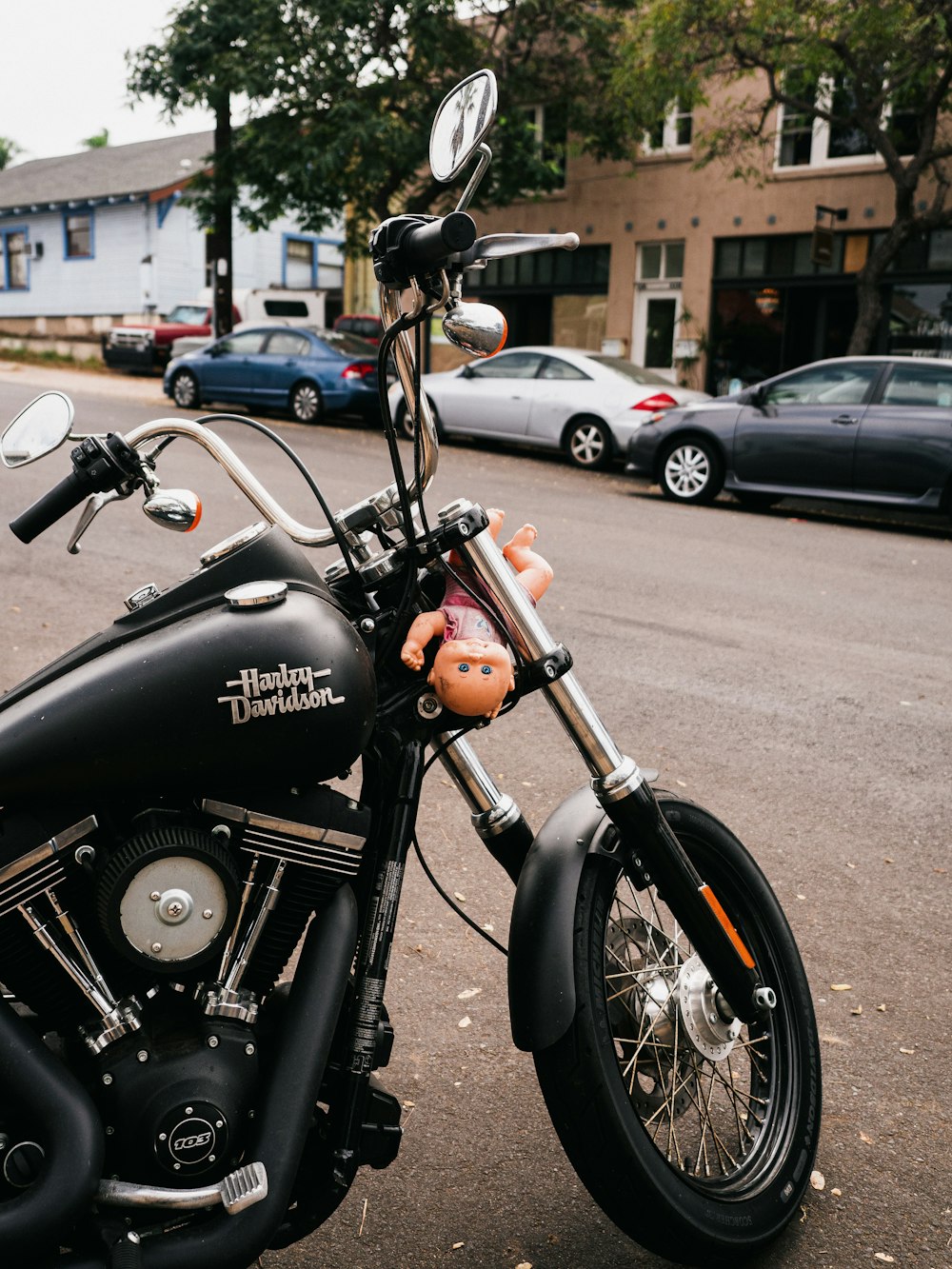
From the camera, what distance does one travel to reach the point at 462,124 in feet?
6.37

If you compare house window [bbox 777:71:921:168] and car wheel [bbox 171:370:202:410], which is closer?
house window [bbox 777:71:921:168]

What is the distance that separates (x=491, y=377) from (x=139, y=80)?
9607mm

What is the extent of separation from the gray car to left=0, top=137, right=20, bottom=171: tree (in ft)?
181

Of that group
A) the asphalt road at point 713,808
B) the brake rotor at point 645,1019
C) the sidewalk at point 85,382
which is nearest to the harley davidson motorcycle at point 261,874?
the brake rotor at point 645,1019

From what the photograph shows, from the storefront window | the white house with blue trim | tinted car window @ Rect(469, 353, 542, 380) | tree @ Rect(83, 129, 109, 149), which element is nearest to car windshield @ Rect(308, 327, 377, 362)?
tinted car window @ Rect(469, 353, 542, 380)

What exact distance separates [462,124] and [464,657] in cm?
A: 83

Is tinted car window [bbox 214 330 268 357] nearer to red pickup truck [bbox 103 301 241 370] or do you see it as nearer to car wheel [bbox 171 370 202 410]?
car wheel [bbox 171 370 202 410]

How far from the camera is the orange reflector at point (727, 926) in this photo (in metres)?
2.44

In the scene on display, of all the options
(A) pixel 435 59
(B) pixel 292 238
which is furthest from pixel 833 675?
(B) pixel 292 238

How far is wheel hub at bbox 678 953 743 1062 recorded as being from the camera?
8.39 ft

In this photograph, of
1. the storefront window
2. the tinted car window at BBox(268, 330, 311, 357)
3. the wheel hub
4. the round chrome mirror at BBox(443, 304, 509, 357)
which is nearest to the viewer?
the round chrome mirror at BBox(443, 304, 509, 357)

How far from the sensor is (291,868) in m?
2.02

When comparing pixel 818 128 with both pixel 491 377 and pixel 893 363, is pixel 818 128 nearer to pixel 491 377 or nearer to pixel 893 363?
pixel 491 377

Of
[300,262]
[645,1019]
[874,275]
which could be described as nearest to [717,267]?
[874,275]
